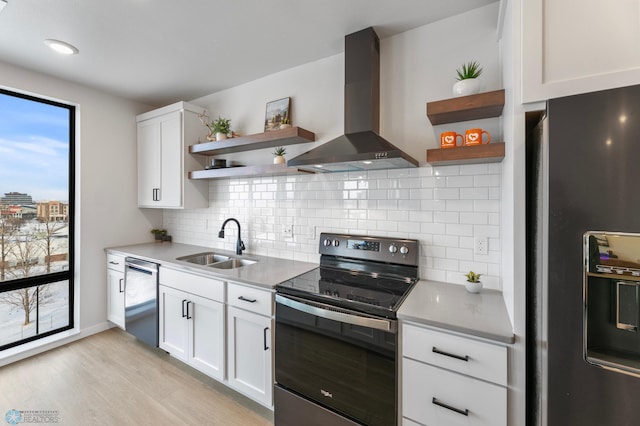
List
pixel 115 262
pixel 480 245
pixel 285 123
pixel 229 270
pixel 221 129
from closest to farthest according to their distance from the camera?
pixel 480 245, pixel 229 270, pixel 285 123, pixel 221 129, pixel 115 262

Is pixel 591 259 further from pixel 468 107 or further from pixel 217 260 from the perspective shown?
pixel 217 260

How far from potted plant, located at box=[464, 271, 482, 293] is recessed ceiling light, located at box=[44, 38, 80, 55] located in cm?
328

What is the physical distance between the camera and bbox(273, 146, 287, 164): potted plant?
7.98 feet

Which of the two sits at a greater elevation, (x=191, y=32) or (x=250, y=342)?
(x=191, y=32)

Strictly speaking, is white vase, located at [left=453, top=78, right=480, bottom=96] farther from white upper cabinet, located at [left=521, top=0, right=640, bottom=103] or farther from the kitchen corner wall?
white upper cabinet, located at [left=521, top=0, right=640, bottom=103]

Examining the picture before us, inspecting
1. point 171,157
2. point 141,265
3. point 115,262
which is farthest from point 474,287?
point 115,262

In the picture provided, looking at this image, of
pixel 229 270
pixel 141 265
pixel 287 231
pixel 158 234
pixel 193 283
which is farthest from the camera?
pixel 158 234

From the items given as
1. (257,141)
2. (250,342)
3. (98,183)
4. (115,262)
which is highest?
(257,141)

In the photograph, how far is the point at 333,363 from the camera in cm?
156

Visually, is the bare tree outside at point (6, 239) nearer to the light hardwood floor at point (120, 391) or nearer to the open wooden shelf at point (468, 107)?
the light hardwood floor at point (120, 391)

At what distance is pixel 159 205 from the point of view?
3.13 metres

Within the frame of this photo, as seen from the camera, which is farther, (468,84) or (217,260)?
(217,260)

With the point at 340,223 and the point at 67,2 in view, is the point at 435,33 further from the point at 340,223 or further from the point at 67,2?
the point at 67,2

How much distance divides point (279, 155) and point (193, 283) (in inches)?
49.5
